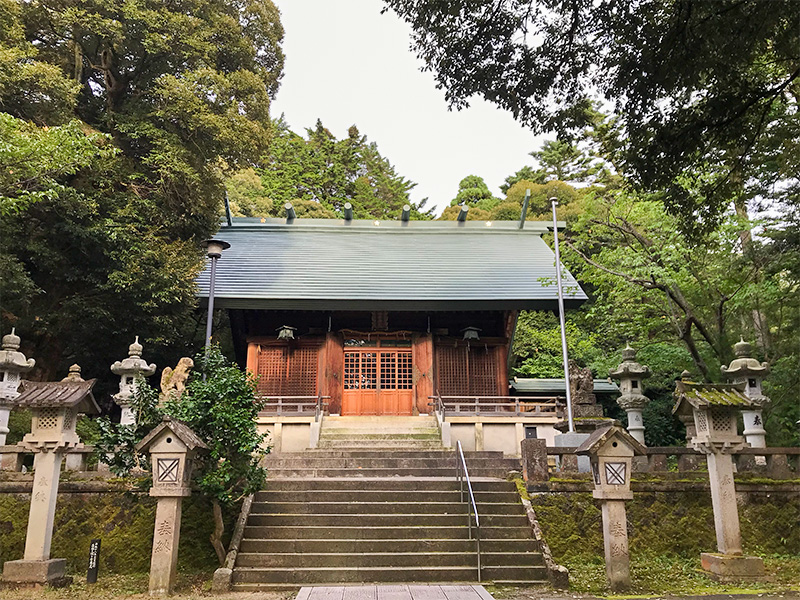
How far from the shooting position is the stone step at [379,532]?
833 cm

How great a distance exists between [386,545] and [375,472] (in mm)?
3003

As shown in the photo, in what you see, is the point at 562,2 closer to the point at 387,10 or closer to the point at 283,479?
the point at 387,10

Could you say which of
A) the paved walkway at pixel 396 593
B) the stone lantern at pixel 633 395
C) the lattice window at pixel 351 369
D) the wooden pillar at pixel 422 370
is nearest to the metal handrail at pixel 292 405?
the lattice window at pixel 351 369

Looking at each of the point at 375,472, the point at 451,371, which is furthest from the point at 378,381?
the point at 375,472

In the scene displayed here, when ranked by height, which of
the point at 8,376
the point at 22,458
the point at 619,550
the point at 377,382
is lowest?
the point at 619,550

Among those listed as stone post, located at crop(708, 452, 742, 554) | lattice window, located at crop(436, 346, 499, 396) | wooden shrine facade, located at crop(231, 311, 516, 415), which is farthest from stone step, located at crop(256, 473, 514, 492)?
lattice window, located at crop(436, 346, 499, 396)

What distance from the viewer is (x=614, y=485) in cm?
745

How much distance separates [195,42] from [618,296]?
1383cm

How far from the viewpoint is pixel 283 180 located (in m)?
36.5

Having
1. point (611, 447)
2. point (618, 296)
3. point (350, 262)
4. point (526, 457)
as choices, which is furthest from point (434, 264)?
point (611, 447)

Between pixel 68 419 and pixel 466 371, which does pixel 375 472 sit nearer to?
pixel 68 419

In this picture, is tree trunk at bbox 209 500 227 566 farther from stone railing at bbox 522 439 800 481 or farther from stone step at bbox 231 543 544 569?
stone railing at bbox 522 439 800 481

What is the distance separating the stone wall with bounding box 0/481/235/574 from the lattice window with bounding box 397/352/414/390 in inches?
364

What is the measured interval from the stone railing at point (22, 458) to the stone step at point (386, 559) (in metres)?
3.59
